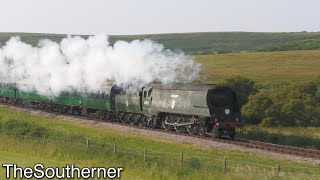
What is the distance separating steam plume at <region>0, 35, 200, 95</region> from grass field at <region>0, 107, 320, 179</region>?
235 inches

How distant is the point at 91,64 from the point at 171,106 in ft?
40.7

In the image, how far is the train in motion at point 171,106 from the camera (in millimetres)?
37281

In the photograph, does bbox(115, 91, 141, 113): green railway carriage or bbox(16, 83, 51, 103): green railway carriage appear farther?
bbox(16, 83, 51, 103): green railway carriage

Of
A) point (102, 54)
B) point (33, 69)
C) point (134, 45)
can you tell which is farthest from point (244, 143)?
point (33, 69)

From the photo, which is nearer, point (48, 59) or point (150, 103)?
point (150, 103)

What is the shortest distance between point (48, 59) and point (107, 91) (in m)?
12.1

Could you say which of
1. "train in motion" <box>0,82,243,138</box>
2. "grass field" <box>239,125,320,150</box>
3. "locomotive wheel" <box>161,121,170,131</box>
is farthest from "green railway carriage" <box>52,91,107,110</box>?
"grass field" <box>239,125,320,150</box>

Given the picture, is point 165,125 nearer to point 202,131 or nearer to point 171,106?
point 171,106

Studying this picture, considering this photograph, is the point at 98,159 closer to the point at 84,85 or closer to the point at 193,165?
the point at 193,165

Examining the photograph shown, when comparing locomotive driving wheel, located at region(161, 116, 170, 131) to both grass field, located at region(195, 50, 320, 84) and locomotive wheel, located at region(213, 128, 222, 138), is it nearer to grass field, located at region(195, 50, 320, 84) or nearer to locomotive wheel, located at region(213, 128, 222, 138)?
locomotive wheel, located at region(213, 128, 222, 138)

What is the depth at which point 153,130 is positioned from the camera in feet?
133

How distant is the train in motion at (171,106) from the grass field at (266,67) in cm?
4145

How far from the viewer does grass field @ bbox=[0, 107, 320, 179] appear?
24.6 metres

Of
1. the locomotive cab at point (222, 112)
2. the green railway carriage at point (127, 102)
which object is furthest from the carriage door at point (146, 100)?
the locomotive cab at point (222, 112)
